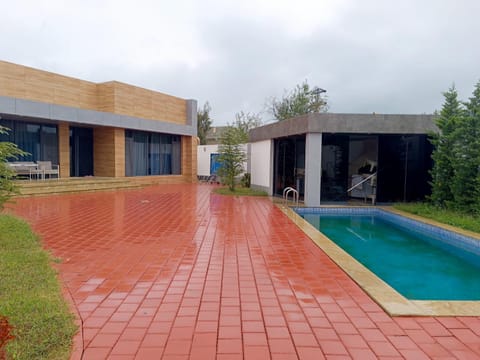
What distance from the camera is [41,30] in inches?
454

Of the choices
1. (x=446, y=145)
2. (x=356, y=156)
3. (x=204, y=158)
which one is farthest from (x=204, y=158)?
(x=446, y=145)

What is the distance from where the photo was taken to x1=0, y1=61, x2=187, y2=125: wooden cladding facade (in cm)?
1278

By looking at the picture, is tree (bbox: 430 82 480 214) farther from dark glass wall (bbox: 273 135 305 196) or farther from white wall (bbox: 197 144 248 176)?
white wall (bbox: 197 144 248 176)

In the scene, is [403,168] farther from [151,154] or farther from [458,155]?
[151,154]

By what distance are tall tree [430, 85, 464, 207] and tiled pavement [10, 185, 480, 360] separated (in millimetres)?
5311

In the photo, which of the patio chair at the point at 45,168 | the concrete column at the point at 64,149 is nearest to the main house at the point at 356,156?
the patio chair at the point at 45,168

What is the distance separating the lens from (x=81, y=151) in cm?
1666

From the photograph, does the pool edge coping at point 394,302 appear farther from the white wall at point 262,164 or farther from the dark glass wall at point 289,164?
the white wall at point 262,164

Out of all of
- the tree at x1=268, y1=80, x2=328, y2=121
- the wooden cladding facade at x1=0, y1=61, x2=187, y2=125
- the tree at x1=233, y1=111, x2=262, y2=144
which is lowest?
the wooden cladding facade at x1=0, y1=61, x2=187, y2=125

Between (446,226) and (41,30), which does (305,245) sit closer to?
(446,226)

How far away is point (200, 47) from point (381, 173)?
27.3 ft

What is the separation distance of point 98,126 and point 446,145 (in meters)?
14.0

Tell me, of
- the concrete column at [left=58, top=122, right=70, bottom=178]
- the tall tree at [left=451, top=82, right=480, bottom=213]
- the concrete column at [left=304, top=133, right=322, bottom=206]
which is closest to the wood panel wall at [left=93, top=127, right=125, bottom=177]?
the concrete column at [left=58, top=122, right=70, bottom=178]

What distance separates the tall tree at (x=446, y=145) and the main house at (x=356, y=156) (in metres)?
0.80
